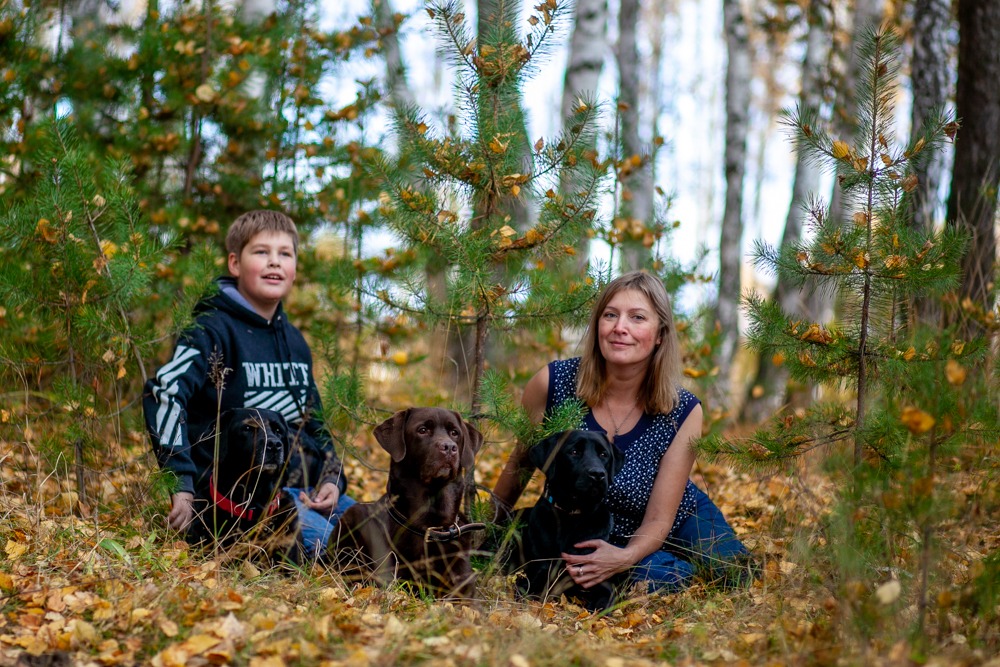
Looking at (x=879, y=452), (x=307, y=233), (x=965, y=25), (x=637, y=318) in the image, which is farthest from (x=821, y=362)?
(x=307, y=233)

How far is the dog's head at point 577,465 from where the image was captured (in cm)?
373

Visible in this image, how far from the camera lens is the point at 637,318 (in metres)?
4.28

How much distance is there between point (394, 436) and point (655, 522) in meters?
1.34

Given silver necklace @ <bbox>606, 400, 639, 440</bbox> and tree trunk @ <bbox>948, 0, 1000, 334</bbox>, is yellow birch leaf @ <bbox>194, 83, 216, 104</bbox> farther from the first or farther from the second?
tree trunk @ <bbox>948, 0, 1000, 334</bbox>

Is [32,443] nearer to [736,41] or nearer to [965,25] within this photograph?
[965,25]

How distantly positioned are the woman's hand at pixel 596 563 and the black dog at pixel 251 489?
4.04ft

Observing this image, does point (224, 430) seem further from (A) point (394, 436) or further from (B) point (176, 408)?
(A) point (394, 436)

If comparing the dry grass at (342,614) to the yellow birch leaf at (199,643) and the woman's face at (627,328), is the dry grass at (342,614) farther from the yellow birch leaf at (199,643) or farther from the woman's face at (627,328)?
the woman's face at (627,328)

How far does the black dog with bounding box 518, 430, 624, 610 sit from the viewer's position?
12.4 feet

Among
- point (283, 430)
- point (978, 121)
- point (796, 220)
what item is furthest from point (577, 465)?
point (796, 220)

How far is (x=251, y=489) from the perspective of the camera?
13.1 ft

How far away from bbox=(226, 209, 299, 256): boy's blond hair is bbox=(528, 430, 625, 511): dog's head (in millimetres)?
1850

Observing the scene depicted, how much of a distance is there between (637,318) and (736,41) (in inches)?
274

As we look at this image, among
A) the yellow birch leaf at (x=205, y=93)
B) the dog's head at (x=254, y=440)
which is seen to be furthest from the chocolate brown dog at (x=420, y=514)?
the yellow birch leaf at (x=205, y=93)
